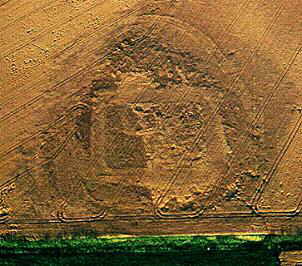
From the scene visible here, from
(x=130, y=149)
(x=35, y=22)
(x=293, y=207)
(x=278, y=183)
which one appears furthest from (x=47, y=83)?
(x=293, y=207)

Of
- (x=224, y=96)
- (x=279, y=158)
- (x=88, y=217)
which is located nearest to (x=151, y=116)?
(x=224, y=96)

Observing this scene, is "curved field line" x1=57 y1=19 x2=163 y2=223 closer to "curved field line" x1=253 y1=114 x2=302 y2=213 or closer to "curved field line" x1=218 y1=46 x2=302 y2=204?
"curved field line" x1=218 y1=46 x2=302 y2=204

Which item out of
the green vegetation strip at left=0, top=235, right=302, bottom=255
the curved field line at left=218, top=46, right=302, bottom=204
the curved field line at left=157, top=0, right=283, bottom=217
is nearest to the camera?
the green vegetation strip at left=0, top=235, right=302, bottom=255

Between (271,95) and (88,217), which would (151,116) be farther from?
(271,95)

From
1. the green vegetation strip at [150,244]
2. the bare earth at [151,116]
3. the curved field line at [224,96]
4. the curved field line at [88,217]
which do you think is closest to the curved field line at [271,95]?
the bare earth at [151,116]

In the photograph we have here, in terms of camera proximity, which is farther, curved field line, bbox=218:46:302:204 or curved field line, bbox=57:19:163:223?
curved field line, bbox=218:46:302:204

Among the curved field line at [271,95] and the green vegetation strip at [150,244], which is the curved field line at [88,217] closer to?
the green vegetation strip at [150,244]

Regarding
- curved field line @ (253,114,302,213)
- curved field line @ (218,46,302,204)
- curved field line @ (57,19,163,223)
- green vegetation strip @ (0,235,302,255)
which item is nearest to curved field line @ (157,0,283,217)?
green vegetation strip @ (0,235,302,255)

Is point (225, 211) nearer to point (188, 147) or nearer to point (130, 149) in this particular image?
point (188, 147)
